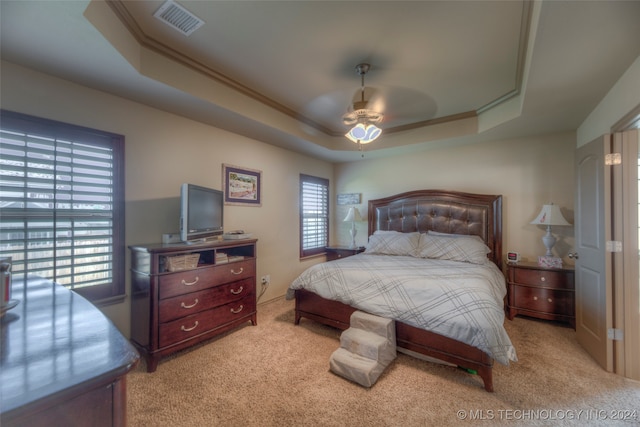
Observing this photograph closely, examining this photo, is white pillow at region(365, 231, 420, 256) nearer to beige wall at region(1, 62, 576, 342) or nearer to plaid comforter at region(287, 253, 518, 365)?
plaid comforter at region(287, 253, 518, 365)

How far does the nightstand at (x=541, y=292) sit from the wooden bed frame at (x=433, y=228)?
0.41m

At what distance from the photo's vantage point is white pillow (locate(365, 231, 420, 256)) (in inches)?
140

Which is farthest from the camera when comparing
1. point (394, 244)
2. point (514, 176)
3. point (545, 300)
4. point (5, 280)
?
point (394, 244)

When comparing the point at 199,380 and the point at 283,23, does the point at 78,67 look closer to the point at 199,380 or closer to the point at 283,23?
the point at 283,23

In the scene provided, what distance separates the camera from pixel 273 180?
12.6 ft

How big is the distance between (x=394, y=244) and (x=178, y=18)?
332 cm

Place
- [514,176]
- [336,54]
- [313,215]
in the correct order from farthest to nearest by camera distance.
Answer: [313,215] → [514,176] → [336,54]

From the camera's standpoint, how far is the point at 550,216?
304 centimetres

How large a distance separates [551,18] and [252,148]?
3.04m

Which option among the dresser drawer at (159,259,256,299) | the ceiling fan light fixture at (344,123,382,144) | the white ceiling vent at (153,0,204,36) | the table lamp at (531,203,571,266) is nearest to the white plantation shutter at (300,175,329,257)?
the dresser drawer at (159,259,256,299)

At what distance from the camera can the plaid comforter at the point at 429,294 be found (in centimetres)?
186

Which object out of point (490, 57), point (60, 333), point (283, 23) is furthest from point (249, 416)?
point (490, 57)

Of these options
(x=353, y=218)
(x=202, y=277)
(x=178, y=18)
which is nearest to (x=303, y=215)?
(x=353, y=218)

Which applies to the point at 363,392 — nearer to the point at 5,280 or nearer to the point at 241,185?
the point at 5,280
